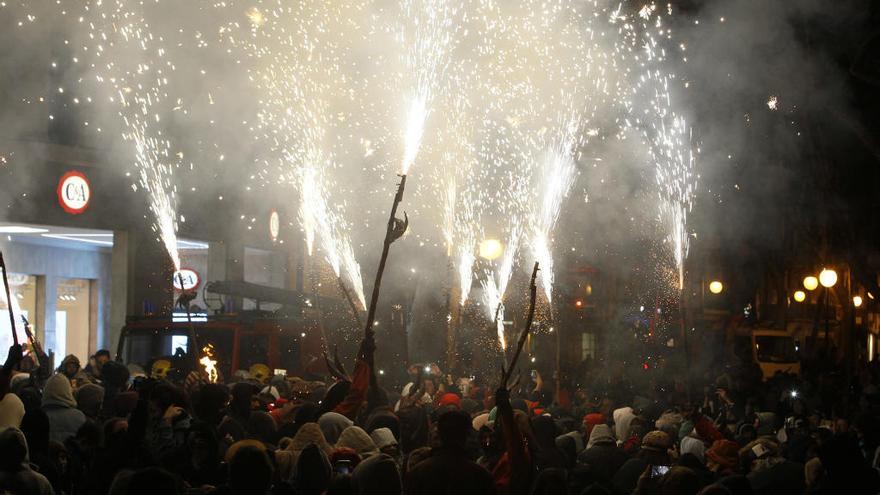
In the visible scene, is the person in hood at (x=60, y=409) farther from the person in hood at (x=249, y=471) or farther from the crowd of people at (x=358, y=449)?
the person in hood at (x=249, y=471)

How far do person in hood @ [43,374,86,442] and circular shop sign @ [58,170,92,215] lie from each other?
911 cm

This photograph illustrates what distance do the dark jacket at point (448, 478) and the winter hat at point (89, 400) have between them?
12.3ft

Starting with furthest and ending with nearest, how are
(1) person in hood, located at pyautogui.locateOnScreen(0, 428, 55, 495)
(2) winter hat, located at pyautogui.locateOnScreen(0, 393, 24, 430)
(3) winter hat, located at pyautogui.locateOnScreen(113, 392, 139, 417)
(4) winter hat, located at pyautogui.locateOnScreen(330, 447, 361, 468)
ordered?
(3) winter hat, located at pyautogui.locateOnScreen(113, 392, 139, 417) < (2) winter hat, located at pyautogui.locateOnScreen(0, 393, 24, 430) < (4) winter hat, located at pyautogui.locateOnScreen(330, 447, 361, 468) < (1) person in hood, located at pyautogui.locateOnScreen(0, 428, 55, 495)

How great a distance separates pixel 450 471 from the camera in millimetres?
3939

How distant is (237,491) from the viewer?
142 inches

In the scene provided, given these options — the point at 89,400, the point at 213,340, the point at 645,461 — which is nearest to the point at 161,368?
the point at 213,340

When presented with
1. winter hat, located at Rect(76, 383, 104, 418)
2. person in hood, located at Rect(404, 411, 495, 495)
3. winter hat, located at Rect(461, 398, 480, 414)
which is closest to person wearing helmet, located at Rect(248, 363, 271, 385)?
winter hat, located at Rect(461, 398, 480, 414)

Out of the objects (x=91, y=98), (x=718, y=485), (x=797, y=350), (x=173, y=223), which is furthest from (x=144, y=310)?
(x=797, y=350)

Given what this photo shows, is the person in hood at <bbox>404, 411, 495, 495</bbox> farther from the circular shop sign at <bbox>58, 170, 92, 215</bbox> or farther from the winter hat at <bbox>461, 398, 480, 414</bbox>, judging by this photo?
the circular shop sign at <bbox>58, 170, 92, 215</bbox>

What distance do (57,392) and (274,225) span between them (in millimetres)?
14490

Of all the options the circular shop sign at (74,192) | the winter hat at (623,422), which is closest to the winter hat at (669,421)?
the winter hat at (623,422)

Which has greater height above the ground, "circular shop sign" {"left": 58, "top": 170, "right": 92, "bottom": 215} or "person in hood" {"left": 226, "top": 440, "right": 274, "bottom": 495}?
"circular shop sign" {"left": 58, "top": 170, "right": 92, "bottom": 215}

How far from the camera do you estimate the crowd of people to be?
3908mm

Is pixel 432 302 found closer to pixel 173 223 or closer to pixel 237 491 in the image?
pixel 173 223
